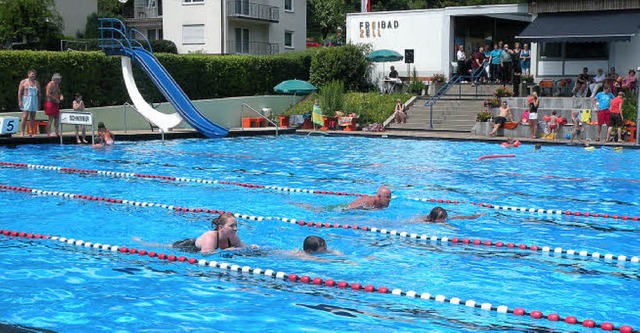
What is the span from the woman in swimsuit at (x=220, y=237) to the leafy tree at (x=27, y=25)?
29.5 metres

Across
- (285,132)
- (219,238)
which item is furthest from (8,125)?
(219,238)

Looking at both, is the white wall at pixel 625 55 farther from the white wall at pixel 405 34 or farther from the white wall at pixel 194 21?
the white wall at pixel 194 21

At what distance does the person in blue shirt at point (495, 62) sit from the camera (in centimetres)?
3033

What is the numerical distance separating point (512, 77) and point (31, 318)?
25189 mm

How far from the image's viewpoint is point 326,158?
67.5 feet

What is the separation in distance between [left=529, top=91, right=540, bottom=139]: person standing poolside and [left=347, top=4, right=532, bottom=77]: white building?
8.06 m

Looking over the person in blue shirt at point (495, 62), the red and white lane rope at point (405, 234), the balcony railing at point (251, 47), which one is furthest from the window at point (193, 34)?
the red and white lane rope at point (405, 234)

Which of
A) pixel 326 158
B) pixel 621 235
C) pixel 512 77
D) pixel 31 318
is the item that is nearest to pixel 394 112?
pixel 512 77

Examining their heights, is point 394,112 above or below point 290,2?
below

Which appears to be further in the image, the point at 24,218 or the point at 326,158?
the point at 326,158

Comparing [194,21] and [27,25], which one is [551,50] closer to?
[194,21]

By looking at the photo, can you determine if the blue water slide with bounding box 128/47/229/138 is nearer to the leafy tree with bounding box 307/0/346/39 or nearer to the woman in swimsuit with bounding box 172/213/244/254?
the woman in swimsuit with bounding box 172/213/244/254

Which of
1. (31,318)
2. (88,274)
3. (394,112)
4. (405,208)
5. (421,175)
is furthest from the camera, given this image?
(394,112)

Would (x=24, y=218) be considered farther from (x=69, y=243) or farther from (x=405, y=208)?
(x=405, y=208)
